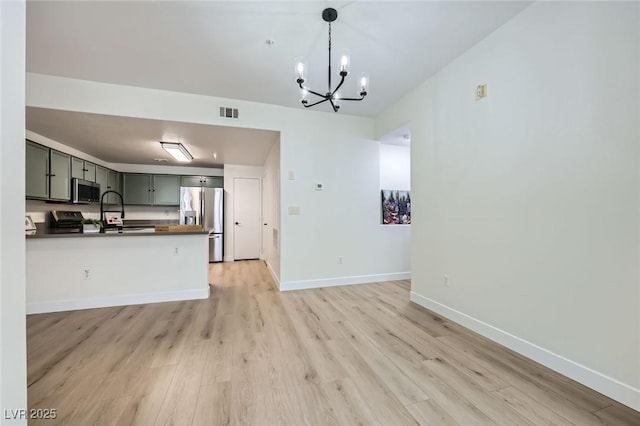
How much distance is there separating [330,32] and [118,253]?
3587 millimetres

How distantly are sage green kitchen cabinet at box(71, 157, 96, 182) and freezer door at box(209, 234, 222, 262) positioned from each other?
251 cm

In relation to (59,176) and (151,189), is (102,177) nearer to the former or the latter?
(151,189)

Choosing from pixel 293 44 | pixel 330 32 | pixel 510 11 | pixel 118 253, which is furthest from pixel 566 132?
pixel 118 253

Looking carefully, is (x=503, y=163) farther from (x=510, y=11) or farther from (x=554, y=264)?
(x=510, y=11)

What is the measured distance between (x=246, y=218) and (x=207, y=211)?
36.6 inches

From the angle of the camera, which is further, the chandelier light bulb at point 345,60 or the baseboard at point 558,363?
the chandelier light bulb at point 345,60

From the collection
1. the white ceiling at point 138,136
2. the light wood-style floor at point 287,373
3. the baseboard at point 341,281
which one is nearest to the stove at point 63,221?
the white ceiling at point 138,136

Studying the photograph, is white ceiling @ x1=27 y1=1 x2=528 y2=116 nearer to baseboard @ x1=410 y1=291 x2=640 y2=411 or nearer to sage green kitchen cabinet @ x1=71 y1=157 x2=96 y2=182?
sage green kitchen cabinet @ x1=71 y1=157 x2=96 y2=182

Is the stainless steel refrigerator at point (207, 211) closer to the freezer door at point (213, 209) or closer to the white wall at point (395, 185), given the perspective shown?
the freezer door at point (213, 209)

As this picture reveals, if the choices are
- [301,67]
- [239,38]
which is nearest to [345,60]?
[301,67]

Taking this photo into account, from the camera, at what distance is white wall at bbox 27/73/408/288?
3607 millimetres

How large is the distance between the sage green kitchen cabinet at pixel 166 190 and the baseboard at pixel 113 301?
3395 millimetres

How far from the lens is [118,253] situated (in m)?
3.24

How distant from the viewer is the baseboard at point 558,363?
5.07 ft
